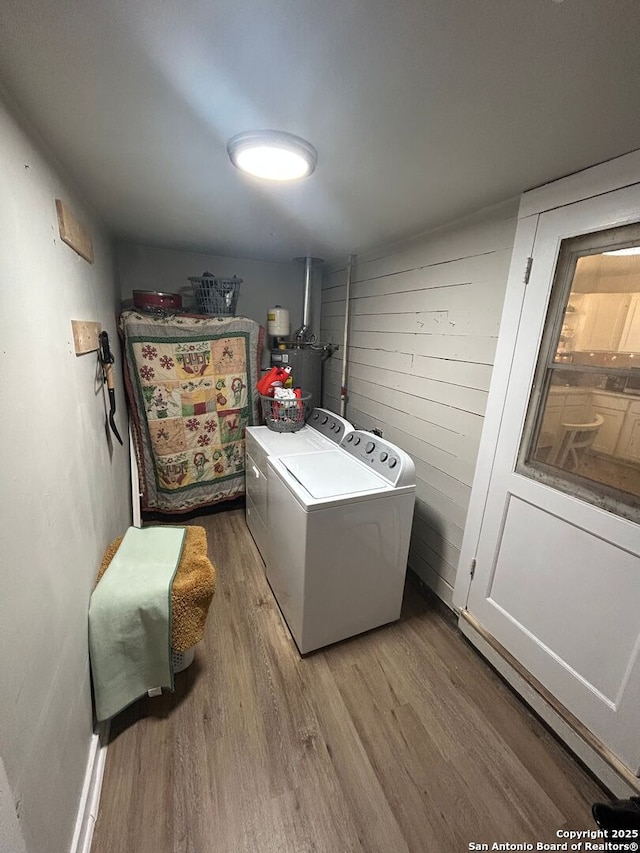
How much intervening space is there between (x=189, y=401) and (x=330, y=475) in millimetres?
1306

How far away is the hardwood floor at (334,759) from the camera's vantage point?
1.05m

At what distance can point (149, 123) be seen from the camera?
94cm

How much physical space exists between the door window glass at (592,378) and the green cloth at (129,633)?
1559 mm

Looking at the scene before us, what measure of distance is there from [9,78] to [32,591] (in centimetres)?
117

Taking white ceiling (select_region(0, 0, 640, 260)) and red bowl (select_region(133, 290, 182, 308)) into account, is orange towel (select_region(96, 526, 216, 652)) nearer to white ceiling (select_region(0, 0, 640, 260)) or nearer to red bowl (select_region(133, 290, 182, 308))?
white ceiling (select_region(0, 0, 640, 260))

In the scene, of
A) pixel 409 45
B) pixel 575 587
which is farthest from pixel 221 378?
pixel 575 587

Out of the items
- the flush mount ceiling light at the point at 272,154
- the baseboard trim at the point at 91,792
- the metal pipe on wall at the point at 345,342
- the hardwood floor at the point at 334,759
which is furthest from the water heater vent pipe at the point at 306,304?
the baseboard trim at the point at 91,792

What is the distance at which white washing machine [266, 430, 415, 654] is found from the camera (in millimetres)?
1446

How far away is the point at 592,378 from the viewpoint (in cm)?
119

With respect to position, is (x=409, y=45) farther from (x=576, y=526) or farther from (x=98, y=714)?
(x=98, y=714)

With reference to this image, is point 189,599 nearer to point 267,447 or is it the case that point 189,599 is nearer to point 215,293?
point 267,447

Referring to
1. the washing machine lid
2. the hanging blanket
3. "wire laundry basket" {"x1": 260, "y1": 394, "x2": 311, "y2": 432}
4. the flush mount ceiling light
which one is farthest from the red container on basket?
the flush mount ceiling light

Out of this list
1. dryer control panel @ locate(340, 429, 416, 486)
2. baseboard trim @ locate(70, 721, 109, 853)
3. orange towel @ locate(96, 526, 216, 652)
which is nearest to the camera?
baseboard trim @ locate(70, 721, 109, 853)

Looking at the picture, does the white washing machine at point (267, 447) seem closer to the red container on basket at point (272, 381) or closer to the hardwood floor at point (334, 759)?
the red container on basket at point (272, 381)
